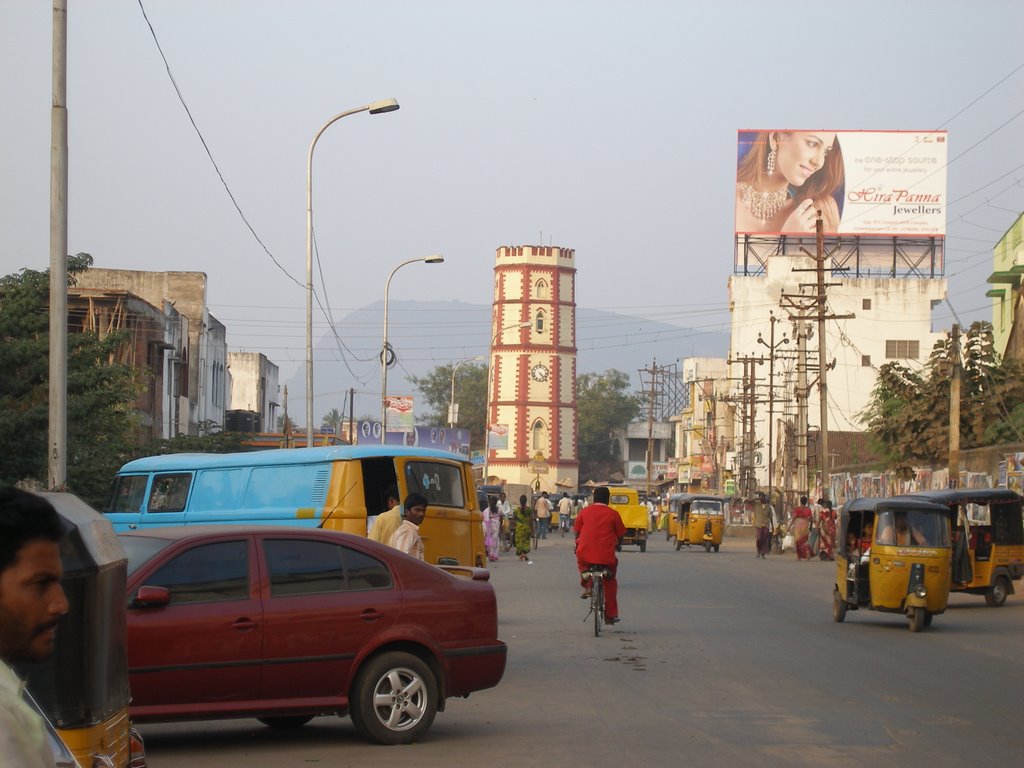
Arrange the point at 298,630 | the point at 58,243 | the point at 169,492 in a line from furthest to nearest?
1. the point at 169,492
2. the point at 58,243
3. the point at 298,630

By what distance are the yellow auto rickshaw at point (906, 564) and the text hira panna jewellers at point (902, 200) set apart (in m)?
63.8

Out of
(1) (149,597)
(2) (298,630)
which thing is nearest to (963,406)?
(2) (298,630)

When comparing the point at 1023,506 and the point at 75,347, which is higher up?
the point at 75,347

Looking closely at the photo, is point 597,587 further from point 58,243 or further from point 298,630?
point 298,630

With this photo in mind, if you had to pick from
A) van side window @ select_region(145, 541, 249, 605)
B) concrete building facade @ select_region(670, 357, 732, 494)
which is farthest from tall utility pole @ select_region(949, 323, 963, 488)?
concrete building facade @ select_region(670, 357, 732, 494)

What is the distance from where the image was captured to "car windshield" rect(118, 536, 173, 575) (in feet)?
32.0

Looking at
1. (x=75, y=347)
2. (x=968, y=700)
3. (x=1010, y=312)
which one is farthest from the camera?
(x=1010, y=312)

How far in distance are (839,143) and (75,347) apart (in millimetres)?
63361

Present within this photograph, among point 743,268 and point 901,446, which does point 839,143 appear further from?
point 901,446

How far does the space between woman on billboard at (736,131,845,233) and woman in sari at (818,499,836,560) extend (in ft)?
134

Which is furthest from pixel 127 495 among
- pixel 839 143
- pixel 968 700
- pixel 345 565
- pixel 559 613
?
pixel 839 143

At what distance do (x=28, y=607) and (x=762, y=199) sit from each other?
8079cm

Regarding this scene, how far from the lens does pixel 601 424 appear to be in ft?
513

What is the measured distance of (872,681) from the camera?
44.7 ft
